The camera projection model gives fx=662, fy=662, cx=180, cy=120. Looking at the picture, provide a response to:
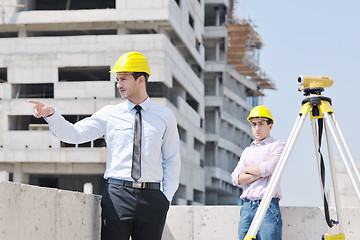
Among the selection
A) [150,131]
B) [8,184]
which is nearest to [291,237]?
[150,131]

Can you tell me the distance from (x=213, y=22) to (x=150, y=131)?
5688 cm

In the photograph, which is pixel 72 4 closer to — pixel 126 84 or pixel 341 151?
pixel 126 84

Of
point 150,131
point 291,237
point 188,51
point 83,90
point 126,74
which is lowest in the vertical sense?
point 291,237

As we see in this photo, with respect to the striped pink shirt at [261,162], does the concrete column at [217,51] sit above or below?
above

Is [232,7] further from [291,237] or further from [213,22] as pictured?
[291,237]

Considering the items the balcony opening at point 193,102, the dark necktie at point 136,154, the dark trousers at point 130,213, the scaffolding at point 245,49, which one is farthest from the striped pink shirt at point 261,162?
the scaffolding at point 245,49

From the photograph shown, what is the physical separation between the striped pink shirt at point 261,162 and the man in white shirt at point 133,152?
127 cm

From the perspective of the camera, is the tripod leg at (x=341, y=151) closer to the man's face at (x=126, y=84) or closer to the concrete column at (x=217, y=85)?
the man's face at (x=126, y=84)

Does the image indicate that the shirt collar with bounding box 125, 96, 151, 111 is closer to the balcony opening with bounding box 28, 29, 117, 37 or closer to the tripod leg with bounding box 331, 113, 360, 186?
the tripod leg with bounding box 331, 113, 360, 186

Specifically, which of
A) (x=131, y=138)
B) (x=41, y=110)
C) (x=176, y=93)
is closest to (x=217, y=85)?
(x=176, y=93)

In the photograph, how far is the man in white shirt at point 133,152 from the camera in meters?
4.48

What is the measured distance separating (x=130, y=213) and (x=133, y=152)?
0.41 meters

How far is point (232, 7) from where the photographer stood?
63625mm

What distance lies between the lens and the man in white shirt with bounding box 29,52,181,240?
448 centimetres
